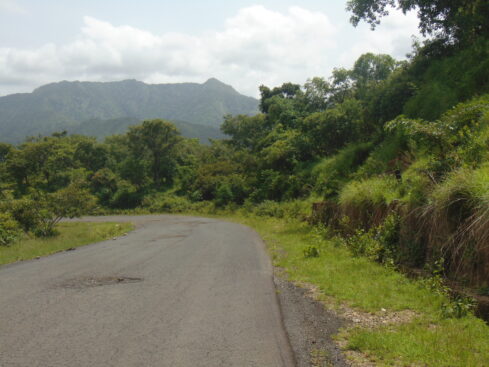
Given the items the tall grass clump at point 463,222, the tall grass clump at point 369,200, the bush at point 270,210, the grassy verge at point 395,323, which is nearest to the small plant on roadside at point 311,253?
the grassy verge at point 395,323

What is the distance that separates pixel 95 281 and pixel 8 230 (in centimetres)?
1650

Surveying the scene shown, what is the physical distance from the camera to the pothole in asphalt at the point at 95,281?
8.91 m

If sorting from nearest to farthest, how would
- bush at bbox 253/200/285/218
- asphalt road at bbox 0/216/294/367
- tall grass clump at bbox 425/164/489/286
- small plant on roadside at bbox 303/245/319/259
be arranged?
asphalt road at bbox 0/216/294/367 → tall grass clump at bbox 425/164/489/286 → small plant on roadside at bbox 303/245/319/259 → bush at bbox 253/200/285/218

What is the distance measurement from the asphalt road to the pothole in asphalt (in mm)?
23

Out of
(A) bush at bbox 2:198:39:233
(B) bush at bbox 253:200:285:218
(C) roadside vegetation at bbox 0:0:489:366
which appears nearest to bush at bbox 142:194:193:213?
(C) roadside vegetation at bbox 0:0:489:366

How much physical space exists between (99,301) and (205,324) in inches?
102

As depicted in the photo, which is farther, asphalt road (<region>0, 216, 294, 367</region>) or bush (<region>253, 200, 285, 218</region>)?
bush (<region>253, 200, 285, 218</region>)

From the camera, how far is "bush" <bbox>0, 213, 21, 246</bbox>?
21.4m

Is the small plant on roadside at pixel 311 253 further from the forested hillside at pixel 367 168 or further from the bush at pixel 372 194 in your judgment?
the bush at pixel 372 194

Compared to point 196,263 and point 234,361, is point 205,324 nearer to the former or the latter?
point 234,361

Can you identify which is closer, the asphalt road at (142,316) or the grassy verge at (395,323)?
the grassy verge at (395,323)

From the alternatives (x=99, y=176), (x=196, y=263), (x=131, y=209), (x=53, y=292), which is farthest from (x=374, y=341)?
(x=99, y=176)

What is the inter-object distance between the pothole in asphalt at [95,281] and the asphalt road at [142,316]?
0.02 meters

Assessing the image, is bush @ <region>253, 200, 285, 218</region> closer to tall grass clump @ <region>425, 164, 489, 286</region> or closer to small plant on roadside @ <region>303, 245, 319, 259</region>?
small plant on roadside @ <region>303, 245, 319, 259</region>
